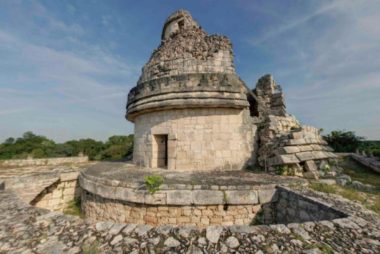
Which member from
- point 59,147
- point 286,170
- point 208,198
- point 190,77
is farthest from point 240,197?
point 59,147

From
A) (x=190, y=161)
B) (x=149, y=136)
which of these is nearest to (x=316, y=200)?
(x=190, y=161)

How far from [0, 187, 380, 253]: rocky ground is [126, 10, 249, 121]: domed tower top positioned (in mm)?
4738

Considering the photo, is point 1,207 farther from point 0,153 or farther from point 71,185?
point 0,153

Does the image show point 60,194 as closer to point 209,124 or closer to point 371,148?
point 209,124

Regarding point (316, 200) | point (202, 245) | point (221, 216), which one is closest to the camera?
point (202, 245)

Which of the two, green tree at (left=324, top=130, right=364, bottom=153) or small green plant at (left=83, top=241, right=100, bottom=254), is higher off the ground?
green tree at (left=324, top=130, right=364, bottom=153)

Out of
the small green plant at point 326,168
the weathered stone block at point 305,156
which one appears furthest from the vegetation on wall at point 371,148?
the weathered stone block at point 305,156

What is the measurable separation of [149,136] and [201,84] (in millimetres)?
2823

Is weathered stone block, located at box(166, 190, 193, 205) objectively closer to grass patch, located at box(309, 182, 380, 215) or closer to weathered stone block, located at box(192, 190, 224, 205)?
weathered stone block, located at box(192, 190, 224, 205)

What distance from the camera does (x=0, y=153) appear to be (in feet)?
98.2

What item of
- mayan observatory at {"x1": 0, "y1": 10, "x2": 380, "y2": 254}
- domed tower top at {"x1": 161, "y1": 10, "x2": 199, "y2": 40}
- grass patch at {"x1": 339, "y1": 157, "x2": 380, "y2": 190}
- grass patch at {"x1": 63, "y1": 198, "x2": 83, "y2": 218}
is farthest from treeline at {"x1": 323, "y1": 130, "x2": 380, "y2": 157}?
grass patch at {"x1": 63, "y1": 198, "x2": 83, "y2": 218}

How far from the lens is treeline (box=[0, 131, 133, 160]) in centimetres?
2976

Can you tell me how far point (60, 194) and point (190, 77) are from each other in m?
6.60

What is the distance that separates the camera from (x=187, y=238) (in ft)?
8.16
